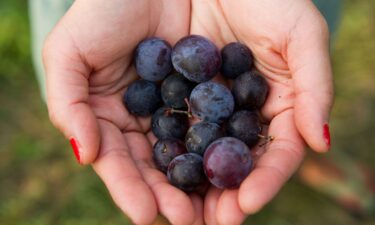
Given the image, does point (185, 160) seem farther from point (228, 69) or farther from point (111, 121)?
point (228, 69)

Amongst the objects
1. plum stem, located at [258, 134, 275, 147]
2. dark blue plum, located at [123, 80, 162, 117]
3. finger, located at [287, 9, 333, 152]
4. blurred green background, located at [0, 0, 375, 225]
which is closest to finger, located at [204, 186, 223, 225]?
plum stem, located at [258, 134, 275, 147]

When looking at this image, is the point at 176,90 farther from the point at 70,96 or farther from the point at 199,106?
the point at 70,96

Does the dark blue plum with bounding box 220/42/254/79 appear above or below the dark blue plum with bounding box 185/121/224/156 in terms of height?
above

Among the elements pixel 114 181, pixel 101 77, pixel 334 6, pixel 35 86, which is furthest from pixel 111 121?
pixel 35 86

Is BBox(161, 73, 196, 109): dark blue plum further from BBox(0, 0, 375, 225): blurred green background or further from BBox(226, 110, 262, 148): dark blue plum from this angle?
BBox(0, 0, 375, 225): blurred green background

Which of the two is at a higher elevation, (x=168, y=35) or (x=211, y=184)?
(x=168, y=35)
